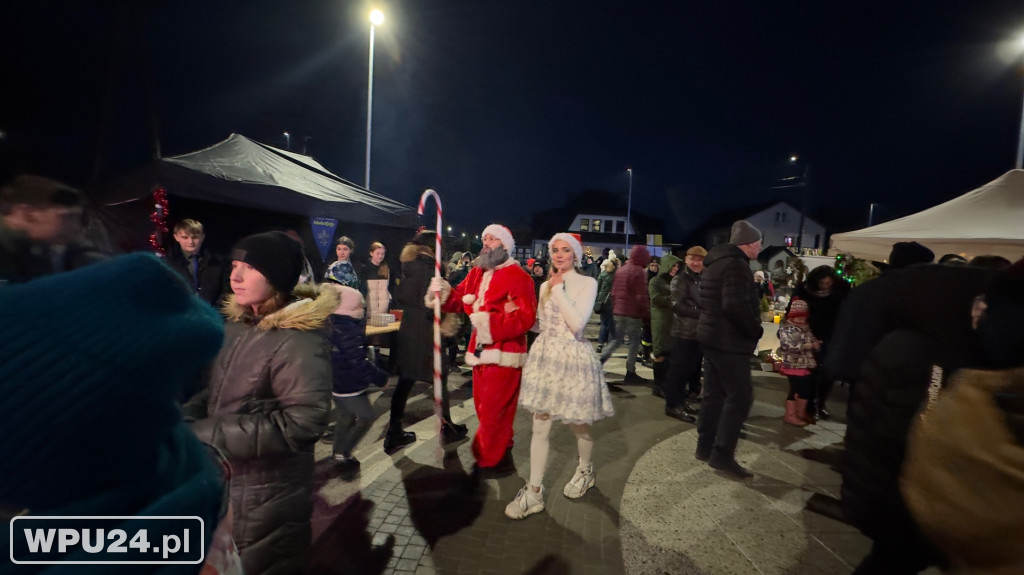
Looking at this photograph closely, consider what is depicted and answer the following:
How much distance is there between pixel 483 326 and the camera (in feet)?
12.5

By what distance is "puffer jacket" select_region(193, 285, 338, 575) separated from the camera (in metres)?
1.78

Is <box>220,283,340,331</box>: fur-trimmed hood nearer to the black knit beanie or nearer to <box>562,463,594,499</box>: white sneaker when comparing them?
the black knit beanie

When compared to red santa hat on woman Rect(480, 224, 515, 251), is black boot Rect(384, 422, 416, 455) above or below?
below

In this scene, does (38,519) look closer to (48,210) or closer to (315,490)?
(48,210)

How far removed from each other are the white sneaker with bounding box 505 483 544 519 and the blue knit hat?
10.1 feet

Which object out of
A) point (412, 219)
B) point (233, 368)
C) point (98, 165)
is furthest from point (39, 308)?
point (98, 165)

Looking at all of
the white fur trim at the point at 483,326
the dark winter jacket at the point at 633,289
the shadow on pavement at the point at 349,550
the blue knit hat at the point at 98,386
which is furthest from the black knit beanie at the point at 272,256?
the dark winter jacket at the point at 633,289

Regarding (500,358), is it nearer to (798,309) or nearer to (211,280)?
(211,280)

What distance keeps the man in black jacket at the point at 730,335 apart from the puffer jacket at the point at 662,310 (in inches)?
101

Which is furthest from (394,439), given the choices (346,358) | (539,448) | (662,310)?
(662,310)

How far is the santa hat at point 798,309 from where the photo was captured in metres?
5.70

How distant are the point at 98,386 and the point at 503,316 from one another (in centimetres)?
318

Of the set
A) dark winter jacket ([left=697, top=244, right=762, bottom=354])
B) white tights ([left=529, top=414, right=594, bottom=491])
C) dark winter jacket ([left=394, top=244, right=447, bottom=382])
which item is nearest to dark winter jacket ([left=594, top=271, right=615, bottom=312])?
dark winter jacket ([left=697, top=244, right=762, bottom=354])

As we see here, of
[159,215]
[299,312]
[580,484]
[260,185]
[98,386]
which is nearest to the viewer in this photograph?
[98,386]
